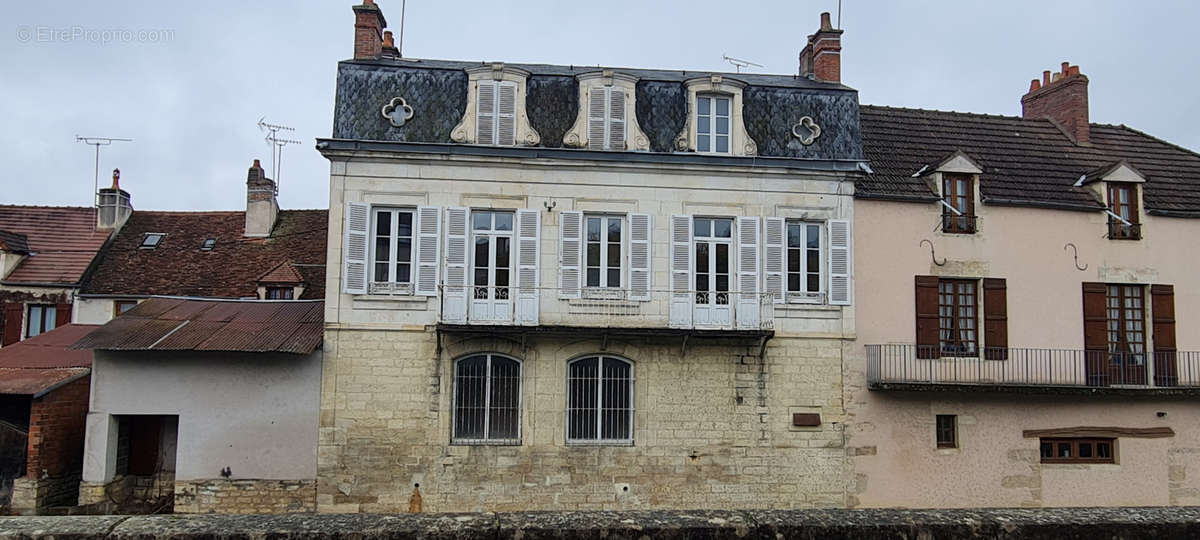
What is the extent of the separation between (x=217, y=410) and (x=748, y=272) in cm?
892

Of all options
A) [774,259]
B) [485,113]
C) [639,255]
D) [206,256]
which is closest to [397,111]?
[485,113]

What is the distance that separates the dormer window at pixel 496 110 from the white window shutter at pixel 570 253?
1.41 m

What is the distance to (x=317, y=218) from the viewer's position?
73.4ft

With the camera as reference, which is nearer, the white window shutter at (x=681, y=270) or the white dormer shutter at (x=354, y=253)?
the white dormer shutter at (x=354, y=253)

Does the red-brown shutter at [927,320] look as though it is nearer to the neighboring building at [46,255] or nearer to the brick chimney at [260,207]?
the brick chimney at [260,207]

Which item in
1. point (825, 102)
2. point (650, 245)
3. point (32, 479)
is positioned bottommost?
point (32, 479)

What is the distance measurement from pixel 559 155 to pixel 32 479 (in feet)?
32.2

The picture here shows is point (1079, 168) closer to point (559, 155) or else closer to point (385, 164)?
point (559, 155)

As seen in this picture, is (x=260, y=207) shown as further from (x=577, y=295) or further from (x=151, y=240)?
(x=577, y=295)

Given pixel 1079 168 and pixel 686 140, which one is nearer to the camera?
pixel 686 140

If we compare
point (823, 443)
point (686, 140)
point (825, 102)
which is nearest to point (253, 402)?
point (686, 140)

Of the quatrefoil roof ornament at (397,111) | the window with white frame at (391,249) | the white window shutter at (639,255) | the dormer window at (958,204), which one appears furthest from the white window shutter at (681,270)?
the quatrefoil roof ornament at (397,111)

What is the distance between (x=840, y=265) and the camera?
14.5m

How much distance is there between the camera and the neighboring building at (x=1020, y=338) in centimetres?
1440
